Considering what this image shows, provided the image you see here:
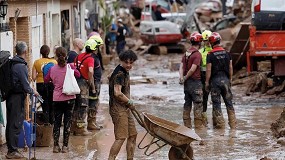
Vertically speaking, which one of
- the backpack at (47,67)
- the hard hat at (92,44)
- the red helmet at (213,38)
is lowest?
the backpack at (47,67)

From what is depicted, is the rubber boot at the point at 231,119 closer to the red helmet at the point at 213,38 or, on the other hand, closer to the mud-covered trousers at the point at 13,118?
the red helmet at the point at 213,38

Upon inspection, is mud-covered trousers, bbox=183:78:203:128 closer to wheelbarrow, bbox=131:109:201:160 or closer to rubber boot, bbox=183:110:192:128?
rubber boot, bbox=183:110:192:128

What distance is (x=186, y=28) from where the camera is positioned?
45531 mm

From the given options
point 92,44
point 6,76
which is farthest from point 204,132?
point 6,76

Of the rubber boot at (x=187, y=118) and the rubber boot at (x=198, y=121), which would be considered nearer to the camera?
the rubber boot at (x=198, y=121)

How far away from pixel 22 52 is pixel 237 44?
1550 centimetres

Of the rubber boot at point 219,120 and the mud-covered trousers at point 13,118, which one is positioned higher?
the mud-covered trousers at point 13,118

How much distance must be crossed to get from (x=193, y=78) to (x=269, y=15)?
7.84 metres

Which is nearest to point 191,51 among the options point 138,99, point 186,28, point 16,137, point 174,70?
point 16,137

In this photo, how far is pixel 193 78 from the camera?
17.3 meters

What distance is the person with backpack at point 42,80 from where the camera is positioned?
16.3 m

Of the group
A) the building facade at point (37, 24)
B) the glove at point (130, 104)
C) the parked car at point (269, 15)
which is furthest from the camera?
the parked car at point (269, 15)

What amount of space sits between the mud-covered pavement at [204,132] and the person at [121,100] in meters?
1.02

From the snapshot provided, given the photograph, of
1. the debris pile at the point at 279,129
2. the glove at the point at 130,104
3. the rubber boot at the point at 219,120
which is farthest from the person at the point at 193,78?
the glove at the point at 130,104
